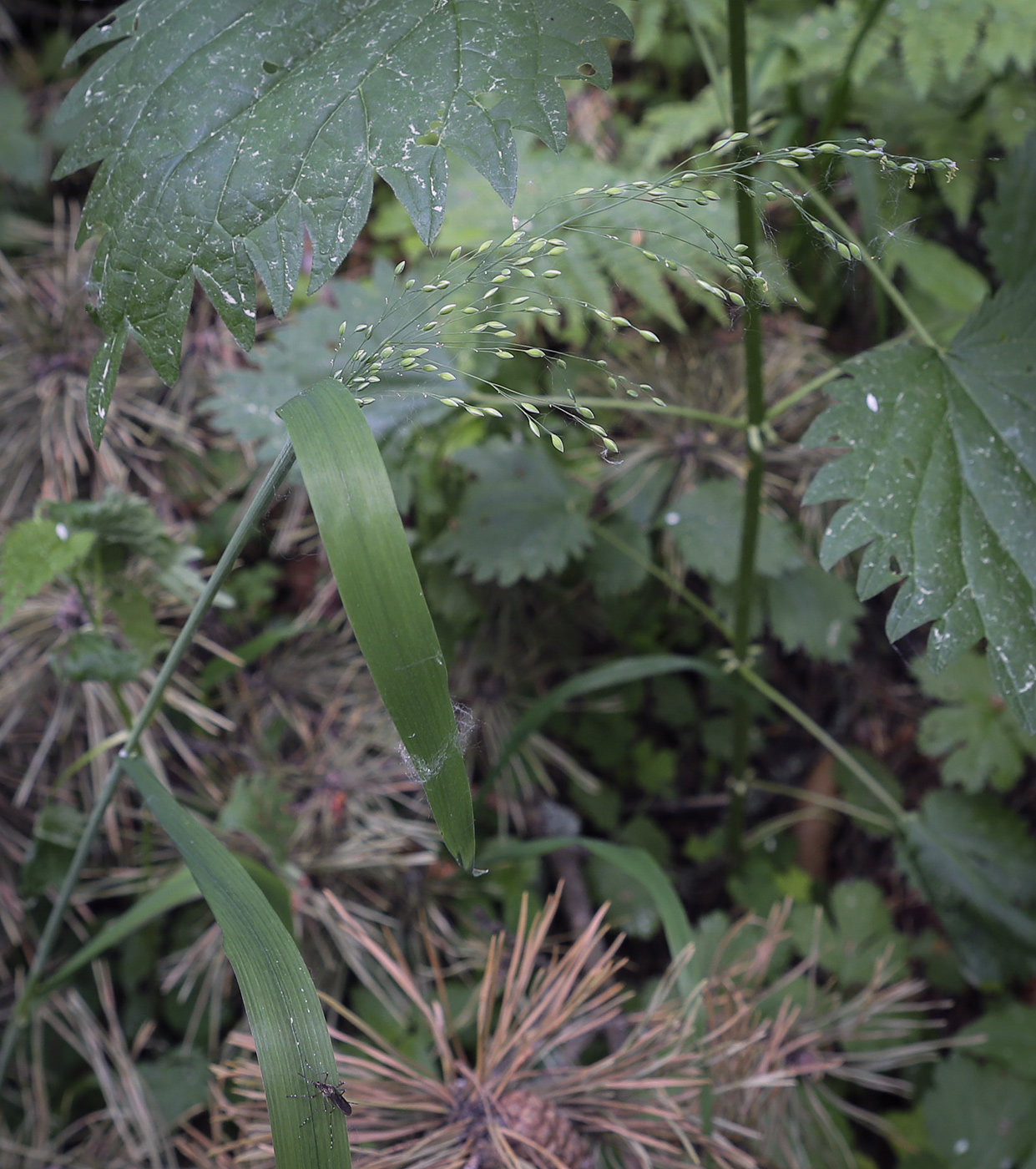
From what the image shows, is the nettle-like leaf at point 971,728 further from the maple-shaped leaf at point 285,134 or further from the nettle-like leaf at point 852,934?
the maple-shaped leaf at point 285,134

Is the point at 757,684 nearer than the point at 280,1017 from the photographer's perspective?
No

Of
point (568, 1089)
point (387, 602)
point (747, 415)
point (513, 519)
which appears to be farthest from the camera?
point (513, 519)

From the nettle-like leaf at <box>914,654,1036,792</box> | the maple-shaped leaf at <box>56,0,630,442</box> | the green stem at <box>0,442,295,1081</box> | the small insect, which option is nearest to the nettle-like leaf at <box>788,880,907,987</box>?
the nettle-like leaf at <box>914,654,1036,792</box>

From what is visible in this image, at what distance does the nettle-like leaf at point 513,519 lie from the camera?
146 centimetres

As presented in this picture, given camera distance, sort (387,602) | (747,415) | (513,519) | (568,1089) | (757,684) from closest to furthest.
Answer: (387,602), (568,1089), (747,415), (757,684), (513,519)

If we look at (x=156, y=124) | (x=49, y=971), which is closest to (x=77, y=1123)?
(x=49, y=971)

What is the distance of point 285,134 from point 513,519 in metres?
0.80

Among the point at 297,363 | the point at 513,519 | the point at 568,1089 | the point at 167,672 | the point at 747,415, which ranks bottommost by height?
the point at 568,1089

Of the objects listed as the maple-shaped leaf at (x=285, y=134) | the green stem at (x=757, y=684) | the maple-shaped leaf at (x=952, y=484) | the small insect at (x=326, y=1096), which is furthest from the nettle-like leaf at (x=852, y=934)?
the maple-shaped leaf at (x=285, y=134)

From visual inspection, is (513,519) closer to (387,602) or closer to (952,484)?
Answer: (952,484)

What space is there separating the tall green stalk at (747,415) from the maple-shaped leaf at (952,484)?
0.40 feet

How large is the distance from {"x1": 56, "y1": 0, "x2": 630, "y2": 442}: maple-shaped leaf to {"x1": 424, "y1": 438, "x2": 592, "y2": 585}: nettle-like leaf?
2.36ft

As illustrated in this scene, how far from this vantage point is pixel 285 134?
0.82 m

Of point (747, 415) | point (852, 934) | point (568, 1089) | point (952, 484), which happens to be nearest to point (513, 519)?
point (747, 415)
